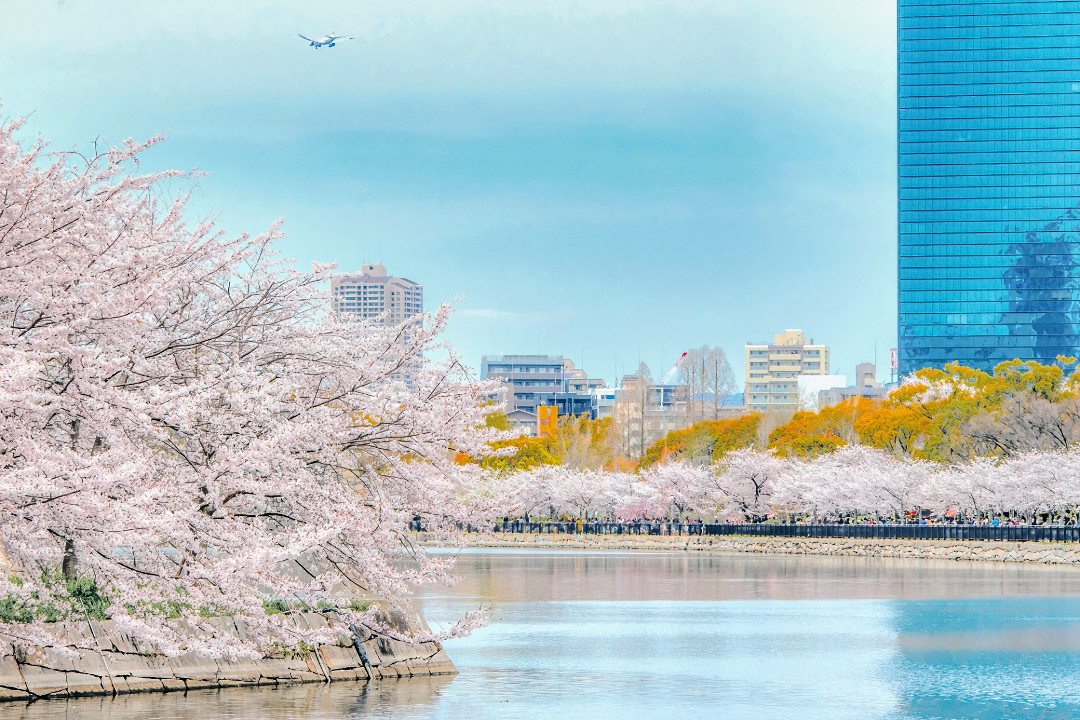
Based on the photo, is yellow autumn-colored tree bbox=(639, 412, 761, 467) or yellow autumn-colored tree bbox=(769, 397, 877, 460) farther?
yellow autumn-colored tree bbox=(639, 412, 761, 467)

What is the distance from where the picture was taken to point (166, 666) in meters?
24.4

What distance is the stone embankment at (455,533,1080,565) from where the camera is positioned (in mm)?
79875

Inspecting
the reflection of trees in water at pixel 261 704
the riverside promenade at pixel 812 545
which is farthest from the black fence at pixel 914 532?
the reflection of trees in water at pixel 261 704

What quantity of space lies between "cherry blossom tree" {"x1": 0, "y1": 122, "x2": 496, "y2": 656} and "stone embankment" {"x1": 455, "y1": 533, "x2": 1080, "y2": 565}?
42165 millimetres

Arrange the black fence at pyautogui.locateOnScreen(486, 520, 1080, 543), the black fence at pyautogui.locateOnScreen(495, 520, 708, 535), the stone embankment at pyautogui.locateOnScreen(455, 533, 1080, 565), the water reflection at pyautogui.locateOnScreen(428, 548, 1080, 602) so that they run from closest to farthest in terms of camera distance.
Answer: the water reflection at pyautogui.locateOnScreen(428, 548, 1080, 602), the stone embankment at pyautogui.locateOnScreen(455, 533, 1080, 565), the black fence at pyautogui.locateOnScreen(486, 520, 1080, 543), the black fence at pyautogui.locateOnScreen(495, 520, 708, 535)

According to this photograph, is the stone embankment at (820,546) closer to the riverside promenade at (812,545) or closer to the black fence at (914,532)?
the riverside promenade at (812,545)

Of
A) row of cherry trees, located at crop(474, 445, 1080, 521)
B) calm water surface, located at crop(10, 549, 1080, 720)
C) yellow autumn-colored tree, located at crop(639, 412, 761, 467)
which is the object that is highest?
yellow autumn-colored tree, located at crop(639, 412, 761, 467)

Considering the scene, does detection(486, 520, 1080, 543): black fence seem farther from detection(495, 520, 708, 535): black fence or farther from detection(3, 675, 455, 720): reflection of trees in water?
detection(3, 675, 455, 720): reflection of trees in water

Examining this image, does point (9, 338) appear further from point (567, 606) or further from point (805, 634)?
point (567, 606)

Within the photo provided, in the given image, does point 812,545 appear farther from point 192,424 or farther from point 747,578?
point 192,424

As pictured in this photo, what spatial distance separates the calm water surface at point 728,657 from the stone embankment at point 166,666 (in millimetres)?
283

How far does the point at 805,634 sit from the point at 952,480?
5269cm

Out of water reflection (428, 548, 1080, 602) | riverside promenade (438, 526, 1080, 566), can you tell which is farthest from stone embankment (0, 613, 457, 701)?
riverside promenade (438, 526, 1080, 566)

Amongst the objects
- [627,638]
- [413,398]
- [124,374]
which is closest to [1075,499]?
[627,638]
